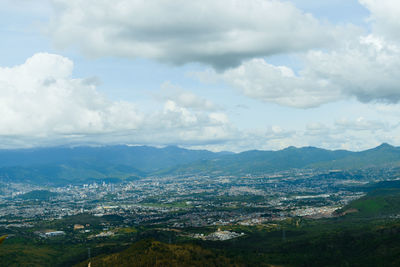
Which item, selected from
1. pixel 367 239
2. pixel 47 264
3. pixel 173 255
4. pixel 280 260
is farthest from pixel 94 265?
pixel 367 239

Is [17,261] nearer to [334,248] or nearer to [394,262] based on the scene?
[334,248]

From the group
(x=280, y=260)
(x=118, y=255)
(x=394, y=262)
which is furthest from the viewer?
(x=280, y=260)

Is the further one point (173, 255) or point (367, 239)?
point (367, 239)

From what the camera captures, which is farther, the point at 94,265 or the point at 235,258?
the point at 235,258

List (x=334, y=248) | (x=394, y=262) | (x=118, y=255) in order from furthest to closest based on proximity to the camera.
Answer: (x=334, y=248) → (x=118, y=255) → (x=394, y=262)

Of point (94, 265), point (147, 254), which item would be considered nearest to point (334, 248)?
point (147, 254)

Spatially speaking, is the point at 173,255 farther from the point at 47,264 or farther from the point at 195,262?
the point at 47,264

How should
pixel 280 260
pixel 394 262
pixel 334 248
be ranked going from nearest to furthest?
pixel 394 262, pixel 280 260, pixel 334 248

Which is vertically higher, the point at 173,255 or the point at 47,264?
the point at 173,255

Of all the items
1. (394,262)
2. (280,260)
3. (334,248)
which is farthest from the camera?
(334,248)
